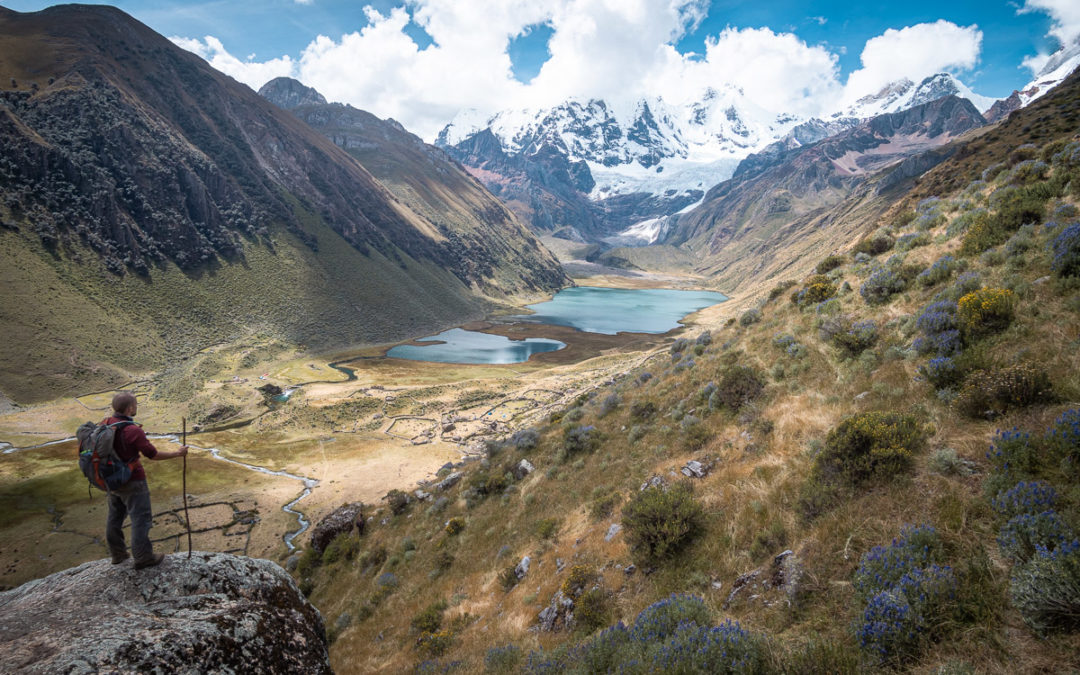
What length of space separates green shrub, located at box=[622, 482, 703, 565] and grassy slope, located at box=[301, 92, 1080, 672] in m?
0.32

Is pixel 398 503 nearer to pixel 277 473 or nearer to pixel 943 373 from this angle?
pixel 943 373

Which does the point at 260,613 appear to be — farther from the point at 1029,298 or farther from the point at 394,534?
the point at 1029,298

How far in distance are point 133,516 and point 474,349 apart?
337ft

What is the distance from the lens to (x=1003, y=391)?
7293mm

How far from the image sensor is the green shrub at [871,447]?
295 inches

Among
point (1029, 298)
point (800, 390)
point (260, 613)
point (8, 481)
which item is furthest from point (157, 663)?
point (8, 481)

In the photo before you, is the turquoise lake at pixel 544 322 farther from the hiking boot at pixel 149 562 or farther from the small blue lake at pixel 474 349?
the hiking boot at pixel 149 562

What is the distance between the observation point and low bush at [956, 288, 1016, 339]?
30.8 ft

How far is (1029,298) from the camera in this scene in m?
9.67

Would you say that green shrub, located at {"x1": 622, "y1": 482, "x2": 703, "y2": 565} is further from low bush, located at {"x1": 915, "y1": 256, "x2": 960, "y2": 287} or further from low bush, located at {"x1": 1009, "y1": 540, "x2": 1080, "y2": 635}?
low bush, located at {"x1": 915, "y1": 256, "x2": 960, "y2": 287}

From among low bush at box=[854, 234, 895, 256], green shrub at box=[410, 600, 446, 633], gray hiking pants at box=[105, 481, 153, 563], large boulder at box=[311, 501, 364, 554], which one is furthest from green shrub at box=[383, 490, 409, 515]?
low bush at box=[854, 234, 895, 256]

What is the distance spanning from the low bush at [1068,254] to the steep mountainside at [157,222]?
305 feet

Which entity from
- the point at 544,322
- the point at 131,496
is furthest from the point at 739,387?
the point at 544,322

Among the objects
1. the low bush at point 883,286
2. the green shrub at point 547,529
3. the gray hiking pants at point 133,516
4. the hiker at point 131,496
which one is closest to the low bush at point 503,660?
the green shrub at point 547,529
